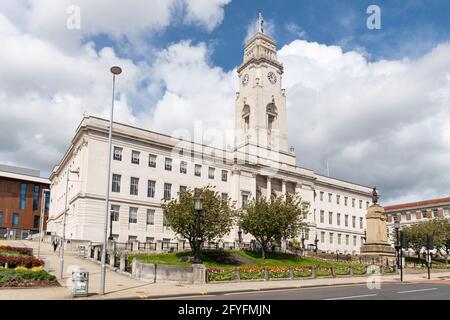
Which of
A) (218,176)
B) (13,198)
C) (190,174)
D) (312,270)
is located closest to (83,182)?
(190,174)

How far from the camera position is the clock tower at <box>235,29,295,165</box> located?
79.2 m

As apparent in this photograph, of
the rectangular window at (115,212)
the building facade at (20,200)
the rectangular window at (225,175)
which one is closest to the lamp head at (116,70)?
the rectangular window at (115,212)

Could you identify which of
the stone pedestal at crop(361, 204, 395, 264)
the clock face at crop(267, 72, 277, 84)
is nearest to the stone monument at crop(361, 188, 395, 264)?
the stone pedestal at crop(361, 204, 395, 264)

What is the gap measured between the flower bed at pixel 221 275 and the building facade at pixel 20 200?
258 feet

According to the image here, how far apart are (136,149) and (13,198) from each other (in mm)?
51620

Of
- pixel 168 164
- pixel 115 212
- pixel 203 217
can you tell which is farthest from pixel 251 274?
pixel 168 164

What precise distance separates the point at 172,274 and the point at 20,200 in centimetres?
8474

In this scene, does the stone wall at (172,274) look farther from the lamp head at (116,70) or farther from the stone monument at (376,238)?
the stone monument at (376,238)

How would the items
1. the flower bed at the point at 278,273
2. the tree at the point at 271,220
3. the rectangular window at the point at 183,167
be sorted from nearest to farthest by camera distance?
the flower bed at the point at 278,273
the tree at the point at 271,220
the rectangular window at the point at 183,167

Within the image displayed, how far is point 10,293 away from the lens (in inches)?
719

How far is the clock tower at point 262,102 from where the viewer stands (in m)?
79.2

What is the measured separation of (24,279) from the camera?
20.6 m

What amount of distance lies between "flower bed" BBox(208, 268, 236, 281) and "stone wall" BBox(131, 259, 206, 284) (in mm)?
859

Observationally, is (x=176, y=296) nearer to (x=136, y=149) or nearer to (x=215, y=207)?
(x=215, y=207)
